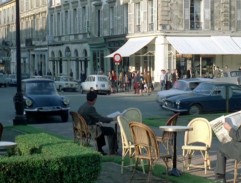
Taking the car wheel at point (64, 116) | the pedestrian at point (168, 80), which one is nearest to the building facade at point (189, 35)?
the pedestrian at point (168, 80)

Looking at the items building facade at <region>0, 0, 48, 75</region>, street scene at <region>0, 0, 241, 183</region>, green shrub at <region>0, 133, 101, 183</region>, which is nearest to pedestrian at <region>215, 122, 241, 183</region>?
street scene at <region>0, 0, 241, 183</region>

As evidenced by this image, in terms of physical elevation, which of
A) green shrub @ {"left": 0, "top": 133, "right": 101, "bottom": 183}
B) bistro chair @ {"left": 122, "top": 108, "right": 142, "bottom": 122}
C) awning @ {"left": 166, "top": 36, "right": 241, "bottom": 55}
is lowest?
green shrub @ {"left": 0, "top": 133, "right": 101, "bottom": 183}

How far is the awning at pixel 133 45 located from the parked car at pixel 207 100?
2484 cm

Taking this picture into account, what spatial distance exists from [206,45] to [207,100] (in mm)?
25246

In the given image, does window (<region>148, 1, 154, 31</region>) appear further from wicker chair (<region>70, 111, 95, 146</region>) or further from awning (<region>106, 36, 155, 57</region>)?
wicker chair (<region>70, 111, 95, 146</region>)

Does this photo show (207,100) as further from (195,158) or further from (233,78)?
(233,78)

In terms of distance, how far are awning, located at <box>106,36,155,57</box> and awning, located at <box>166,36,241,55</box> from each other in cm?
249

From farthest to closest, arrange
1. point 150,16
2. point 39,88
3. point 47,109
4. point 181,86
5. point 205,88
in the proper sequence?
point 150,16 → point 181,86 → point 205,88 → point 39,88 → point 47,109

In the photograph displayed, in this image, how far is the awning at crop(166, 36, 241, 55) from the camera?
49.5 meters

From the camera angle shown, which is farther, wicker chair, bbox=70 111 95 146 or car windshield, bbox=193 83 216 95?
car windshield, bbox=193 83 216 95

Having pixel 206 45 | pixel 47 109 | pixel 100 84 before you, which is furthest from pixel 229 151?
pixel 206 45

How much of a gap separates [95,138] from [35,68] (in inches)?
2971

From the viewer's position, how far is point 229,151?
414 inches

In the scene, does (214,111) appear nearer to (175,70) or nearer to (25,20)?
(175,70)
